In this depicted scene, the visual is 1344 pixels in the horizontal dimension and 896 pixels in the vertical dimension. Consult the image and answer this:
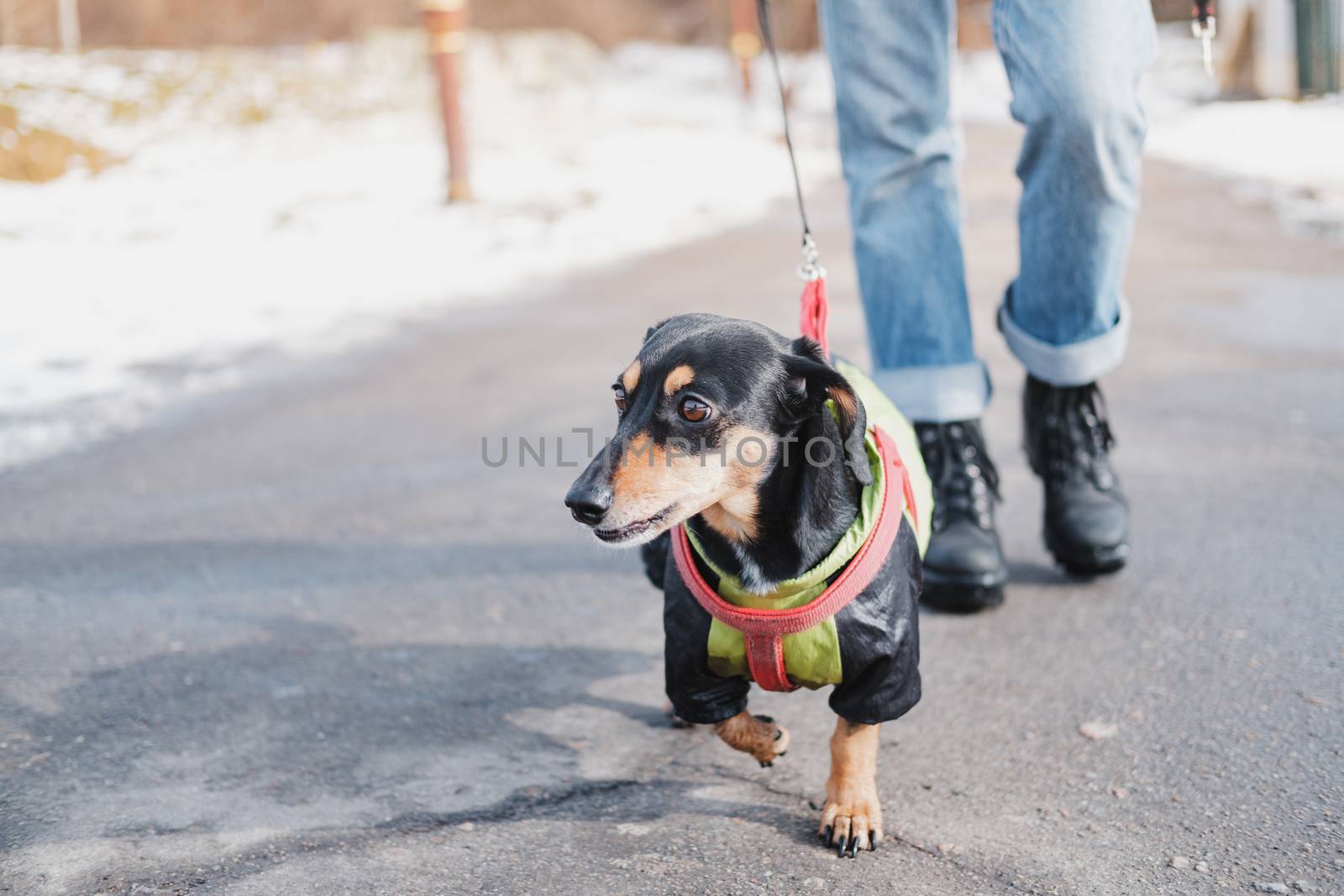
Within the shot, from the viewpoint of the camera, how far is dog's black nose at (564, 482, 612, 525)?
1861 millimetres

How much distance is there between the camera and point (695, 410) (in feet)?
6.35

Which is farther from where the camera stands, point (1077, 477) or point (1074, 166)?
point (1077, 477)

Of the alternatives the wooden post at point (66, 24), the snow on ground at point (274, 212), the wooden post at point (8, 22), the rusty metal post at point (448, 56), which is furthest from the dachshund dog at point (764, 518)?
the wooden post at point (8, 22)

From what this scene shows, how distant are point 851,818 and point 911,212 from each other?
1.44 m

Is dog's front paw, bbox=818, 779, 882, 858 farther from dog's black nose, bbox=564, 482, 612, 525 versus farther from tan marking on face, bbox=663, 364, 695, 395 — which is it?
tan marking on face, bbox=663, 364, 695, 395

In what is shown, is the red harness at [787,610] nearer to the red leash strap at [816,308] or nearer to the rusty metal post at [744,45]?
the red leash strap at [816,308]

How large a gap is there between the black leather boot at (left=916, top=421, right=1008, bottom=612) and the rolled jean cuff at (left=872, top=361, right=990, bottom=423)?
0.10ft

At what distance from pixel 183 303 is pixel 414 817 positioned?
5.12 meters

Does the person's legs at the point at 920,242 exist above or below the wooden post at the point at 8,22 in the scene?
below

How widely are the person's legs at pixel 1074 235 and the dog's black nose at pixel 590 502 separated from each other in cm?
129

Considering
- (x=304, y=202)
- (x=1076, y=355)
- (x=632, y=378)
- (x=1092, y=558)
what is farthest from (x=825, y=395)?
(x=304, y=202)

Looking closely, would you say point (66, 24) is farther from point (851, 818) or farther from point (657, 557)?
point (851, 818)

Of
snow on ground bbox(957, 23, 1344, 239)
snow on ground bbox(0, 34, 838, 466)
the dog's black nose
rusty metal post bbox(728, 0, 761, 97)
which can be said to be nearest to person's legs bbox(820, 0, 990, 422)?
the dog's black nose

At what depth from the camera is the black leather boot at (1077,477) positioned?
2795 millimetres
